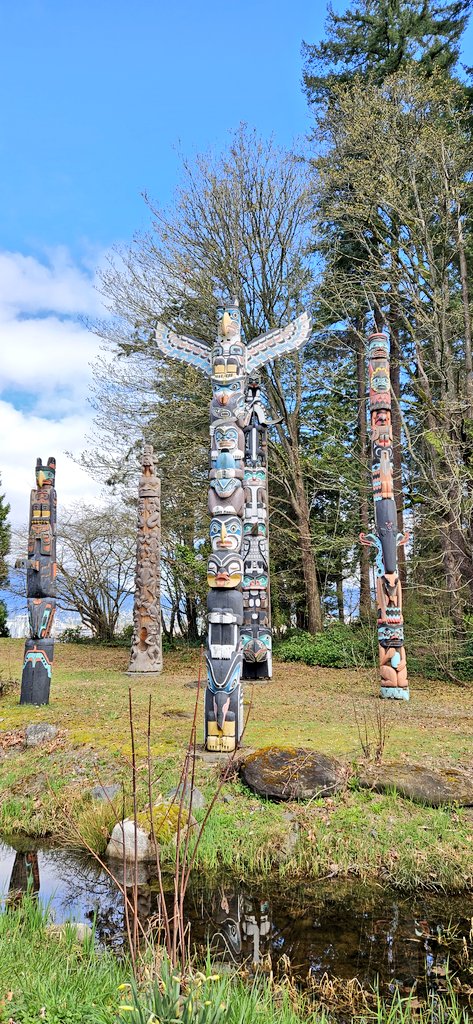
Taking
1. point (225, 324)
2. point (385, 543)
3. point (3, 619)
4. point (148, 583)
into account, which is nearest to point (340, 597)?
point (148, 583)

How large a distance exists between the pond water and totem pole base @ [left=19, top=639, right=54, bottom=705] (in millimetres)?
A: 4668

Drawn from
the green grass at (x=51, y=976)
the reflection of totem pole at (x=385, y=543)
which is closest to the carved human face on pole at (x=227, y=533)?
the green grass at (x=51, y=976)

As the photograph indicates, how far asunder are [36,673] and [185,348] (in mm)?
5059

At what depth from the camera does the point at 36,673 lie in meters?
9.64

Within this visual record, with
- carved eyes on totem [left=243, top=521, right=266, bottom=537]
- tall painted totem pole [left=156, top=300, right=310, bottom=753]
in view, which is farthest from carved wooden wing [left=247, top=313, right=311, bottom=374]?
carved eyes on totem [left=243, top=521, right=266, bottom=537]

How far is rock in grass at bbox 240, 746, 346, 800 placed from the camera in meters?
5.56

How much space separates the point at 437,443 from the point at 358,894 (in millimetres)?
10157

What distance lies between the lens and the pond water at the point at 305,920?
3.54 metres

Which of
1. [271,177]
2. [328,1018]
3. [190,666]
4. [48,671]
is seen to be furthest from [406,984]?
[271,177]

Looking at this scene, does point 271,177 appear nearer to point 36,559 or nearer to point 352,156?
point 352,156

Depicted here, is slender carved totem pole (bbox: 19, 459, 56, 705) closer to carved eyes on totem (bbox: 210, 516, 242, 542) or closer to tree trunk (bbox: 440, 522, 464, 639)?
carved eyes on totem (bbox: 210, 516, 242, 542)

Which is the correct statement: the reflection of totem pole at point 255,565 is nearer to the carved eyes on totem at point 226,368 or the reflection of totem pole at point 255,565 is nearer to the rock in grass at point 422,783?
the carved eyes on totem at point 226,368

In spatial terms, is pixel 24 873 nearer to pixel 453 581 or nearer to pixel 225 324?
pixel 225 324

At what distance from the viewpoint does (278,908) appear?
4277mm
